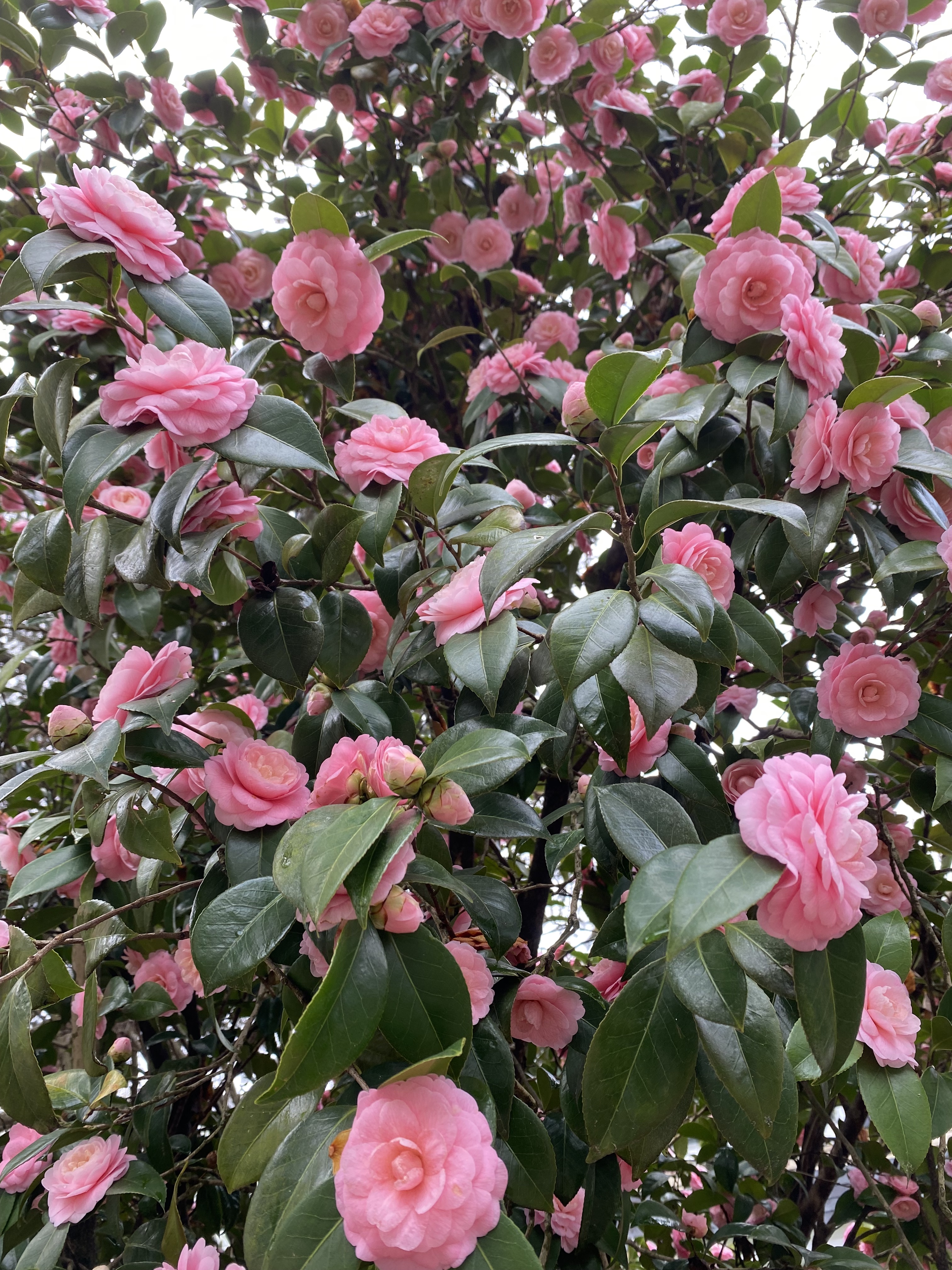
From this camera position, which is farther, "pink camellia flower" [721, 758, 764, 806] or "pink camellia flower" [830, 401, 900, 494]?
"pink camellia flower" [721, 758, 764, 806]

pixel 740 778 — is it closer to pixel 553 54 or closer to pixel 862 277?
pixel 862 277

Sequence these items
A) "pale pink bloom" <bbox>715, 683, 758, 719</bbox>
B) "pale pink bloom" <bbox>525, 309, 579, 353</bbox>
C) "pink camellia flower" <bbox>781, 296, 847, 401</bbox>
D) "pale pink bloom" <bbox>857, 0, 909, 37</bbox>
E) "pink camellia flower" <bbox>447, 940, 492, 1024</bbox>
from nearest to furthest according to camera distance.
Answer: "pink camellia flower" <bbox>447, 940, 492, 1024</bbox>
"pink camellia flower" <bbox>781, 296, 847, 401</bbox>
"pale pink bloom" <bbox>715, 683, 758, 719</bbox>
"pale pink bloom" <bbox>857, 0, 909, 37</bbox>
"pale pink bloom" <bbox>525, 309, 579, 353</bbox>

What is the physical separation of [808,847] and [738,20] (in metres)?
1.34

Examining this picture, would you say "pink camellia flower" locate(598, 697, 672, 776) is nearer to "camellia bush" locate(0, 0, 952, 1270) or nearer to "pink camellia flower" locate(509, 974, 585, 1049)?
"camellia bush" locate(0, 0, 952, 1270)

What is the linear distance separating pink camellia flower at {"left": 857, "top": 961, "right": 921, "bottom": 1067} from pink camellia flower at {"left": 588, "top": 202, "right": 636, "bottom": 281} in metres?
1.05

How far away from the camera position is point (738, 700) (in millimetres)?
1030

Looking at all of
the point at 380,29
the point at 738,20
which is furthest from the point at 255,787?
the point at 738,20

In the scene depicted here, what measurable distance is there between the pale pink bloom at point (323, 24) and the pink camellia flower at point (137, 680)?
43.7 inches

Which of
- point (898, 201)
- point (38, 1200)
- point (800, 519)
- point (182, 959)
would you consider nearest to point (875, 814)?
point (800, 519)

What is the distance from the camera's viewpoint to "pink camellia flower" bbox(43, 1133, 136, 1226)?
72cm

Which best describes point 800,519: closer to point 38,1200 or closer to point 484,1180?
point 484,1180

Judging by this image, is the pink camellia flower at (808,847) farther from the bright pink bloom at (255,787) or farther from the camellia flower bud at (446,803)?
the bright pink bloom at (255,787)

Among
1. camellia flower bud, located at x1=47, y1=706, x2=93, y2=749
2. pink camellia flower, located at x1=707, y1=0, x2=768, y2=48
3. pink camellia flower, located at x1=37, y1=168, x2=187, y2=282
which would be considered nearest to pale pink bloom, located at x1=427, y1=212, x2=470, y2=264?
pink camellia flower, located at x1=707, y1=0, x2=768, y2=48

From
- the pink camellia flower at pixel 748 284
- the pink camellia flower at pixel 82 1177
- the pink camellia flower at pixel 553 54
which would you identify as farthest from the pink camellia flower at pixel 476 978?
the pink camellia flower at pixel 553 54
